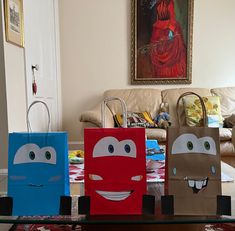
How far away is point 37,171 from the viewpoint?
75 cm

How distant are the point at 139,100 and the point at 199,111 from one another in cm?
75

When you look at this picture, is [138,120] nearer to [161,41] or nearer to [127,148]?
[161,41]

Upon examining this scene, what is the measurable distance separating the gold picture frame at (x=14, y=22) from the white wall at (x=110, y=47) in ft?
4.87

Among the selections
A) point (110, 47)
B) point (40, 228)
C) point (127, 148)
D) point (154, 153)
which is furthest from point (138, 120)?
point (127, 148)

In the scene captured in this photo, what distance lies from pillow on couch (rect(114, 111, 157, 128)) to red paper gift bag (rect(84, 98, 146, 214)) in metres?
2.24

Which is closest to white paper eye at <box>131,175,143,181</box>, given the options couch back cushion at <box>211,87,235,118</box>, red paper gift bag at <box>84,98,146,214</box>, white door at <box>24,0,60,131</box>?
red paper gift bag at <box>84,98,146,214</box>

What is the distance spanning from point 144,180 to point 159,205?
79 millimetres

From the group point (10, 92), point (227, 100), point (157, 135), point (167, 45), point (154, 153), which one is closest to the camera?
point (154, 153)

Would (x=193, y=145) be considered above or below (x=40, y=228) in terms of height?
above

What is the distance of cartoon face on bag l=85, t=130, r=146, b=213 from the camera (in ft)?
2.47

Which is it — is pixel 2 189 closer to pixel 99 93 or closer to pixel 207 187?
pixel 207 187

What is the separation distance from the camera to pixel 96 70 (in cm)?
377

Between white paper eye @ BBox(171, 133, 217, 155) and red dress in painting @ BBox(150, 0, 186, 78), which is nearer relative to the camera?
white paper eye @ BBox(171, 133, 217, 155)

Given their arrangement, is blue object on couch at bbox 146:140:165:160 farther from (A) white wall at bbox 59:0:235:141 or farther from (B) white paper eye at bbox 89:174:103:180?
(A) white wall at bbox 59:0:235:141
